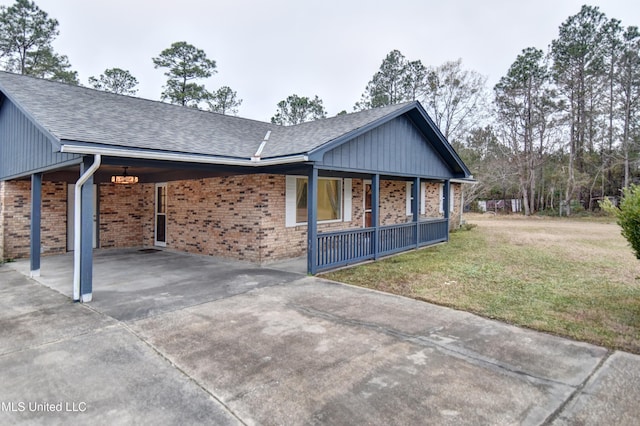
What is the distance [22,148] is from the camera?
26.1ft

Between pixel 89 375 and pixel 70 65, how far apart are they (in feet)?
93.5

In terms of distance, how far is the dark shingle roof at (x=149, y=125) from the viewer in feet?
20.8

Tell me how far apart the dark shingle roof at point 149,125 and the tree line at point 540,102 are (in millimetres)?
20049

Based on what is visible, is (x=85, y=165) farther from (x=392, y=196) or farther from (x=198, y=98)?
(x=198, y=98)

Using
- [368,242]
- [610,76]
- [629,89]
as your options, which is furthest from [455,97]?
[368,242]

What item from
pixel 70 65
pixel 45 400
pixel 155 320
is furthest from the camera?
pixel 70 65

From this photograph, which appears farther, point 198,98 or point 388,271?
point 198,98

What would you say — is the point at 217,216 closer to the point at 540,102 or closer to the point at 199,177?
the point at 199,177

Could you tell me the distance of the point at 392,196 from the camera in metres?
13.9

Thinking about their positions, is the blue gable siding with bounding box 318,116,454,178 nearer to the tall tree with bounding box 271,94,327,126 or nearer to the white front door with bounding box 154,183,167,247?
the white front door with bounding box 154,183,167,247

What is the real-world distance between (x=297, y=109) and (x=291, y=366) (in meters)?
34.6

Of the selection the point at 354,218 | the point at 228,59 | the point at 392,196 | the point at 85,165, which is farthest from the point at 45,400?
the point at 228,59

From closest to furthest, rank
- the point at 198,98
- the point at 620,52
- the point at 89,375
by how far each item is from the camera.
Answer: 1. the point at 89,375
2. the point at 620,52
3. the point at 198,98

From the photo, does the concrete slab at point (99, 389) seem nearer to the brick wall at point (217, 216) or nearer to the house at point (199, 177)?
the house at point (199, 177)
